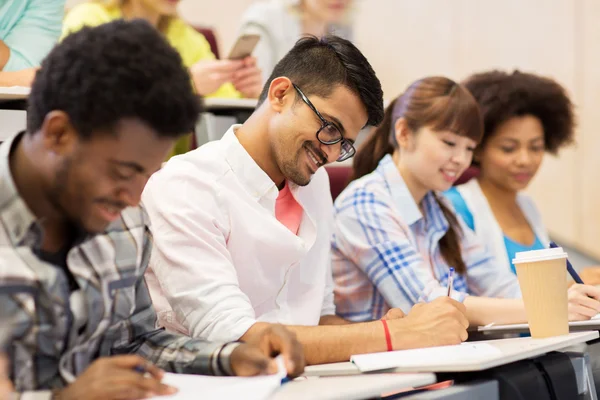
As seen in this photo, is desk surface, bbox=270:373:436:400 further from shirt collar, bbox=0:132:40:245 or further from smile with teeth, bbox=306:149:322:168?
smile with teeth, bbox=306:149:322:168

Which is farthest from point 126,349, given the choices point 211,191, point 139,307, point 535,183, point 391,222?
point 535,183

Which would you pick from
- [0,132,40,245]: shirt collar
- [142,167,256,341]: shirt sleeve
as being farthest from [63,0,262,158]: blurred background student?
[0,132,40,245]: shirt collar

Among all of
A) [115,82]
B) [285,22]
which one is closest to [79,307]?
[115,82]

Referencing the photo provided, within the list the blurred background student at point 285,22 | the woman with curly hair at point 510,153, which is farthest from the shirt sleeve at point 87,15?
the woman with curly hair at point 510,153

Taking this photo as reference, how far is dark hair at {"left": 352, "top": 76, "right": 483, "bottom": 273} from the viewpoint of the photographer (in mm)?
2043

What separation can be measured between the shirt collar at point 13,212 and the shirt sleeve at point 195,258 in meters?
0.39

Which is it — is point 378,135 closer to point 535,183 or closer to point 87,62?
point 87,62

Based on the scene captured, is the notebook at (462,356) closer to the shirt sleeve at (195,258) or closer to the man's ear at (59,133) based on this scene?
the shirt sleeve at (195,258)

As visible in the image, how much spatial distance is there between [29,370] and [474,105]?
4.53ft

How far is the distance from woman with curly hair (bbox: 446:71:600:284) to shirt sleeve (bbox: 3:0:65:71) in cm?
120

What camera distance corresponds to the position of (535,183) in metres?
4.28

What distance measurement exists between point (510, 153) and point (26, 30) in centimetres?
142

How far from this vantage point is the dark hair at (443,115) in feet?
6.70

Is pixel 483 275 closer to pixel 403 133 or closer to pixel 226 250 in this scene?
pixel 403 133
